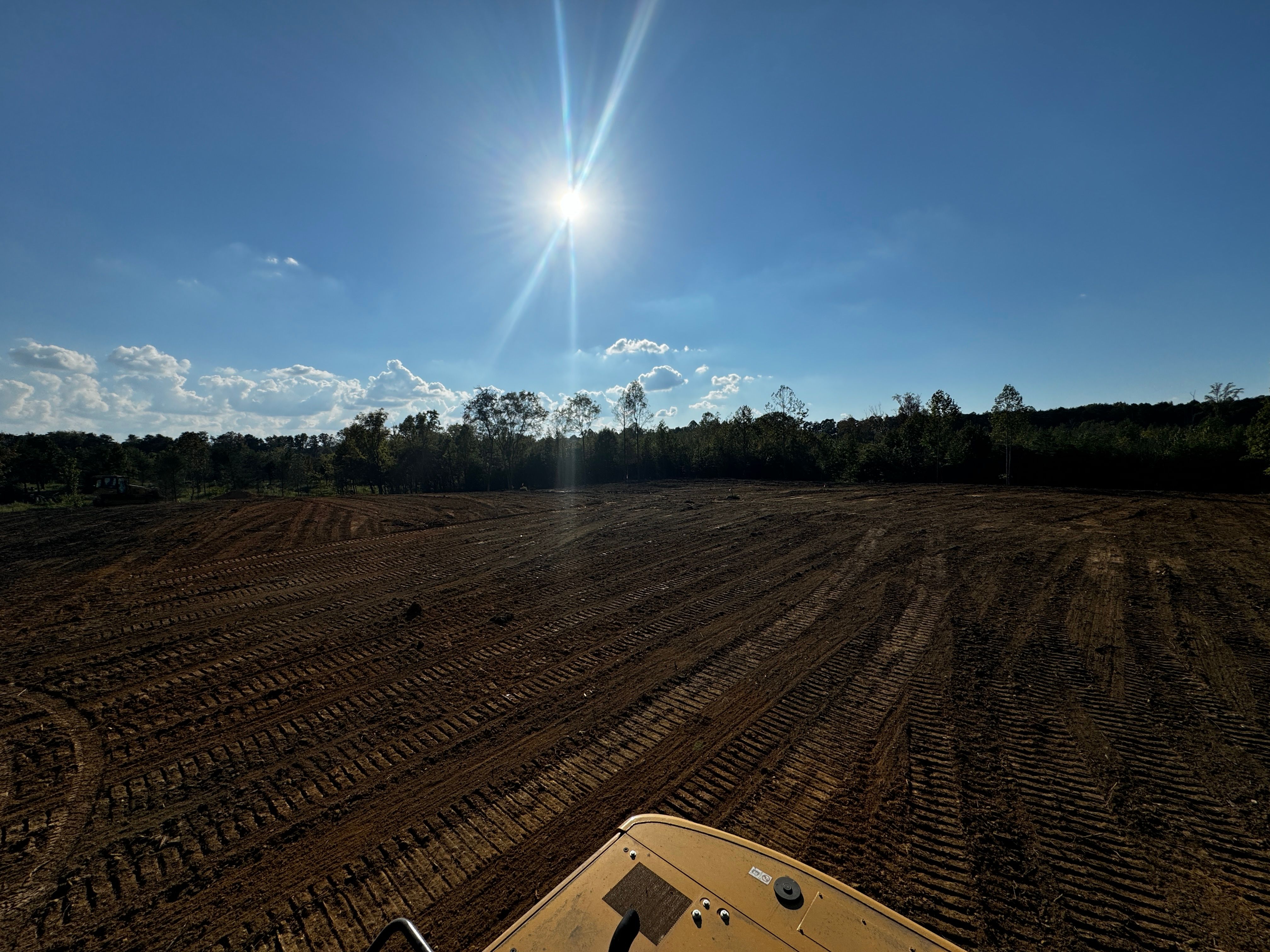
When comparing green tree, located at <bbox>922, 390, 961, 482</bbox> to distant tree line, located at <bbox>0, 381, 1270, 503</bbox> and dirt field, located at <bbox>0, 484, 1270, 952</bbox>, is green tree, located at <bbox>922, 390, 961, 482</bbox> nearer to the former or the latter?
distant tree line, located at <bbox>0, 381, 1270, 503</bbox>

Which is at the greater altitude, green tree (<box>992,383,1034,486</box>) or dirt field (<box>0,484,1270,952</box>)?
green tree (<box>992,383,1034,486</box>)

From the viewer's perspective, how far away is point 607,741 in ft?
16.9

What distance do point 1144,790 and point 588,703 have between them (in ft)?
17.7

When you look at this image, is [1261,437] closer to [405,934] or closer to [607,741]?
[607,741]

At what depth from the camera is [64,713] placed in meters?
5.61

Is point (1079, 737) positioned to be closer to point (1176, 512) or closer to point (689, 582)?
point (689, 582)

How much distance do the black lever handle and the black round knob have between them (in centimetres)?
91

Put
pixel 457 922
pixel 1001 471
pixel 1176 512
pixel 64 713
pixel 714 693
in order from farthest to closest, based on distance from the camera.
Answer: pixel 1001 471 < pixel 1176 512 < pixel 714 693 < pixel 64 713 < pixel 457 922

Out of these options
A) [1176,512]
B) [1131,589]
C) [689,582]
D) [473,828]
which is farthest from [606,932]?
[1176,512]

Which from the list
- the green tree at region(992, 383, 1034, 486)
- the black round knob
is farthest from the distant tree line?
the black round knob

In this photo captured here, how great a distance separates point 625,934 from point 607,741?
3927 mm

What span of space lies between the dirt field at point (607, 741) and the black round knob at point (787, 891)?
197 centimetres

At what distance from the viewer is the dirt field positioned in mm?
3377

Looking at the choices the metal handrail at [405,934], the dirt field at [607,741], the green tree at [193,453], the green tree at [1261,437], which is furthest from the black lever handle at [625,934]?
the green tree at [193,453]
